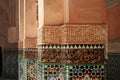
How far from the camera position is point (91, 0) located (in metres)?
2.68

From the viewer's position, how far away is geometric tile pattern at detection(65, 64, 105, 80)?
2.62 m

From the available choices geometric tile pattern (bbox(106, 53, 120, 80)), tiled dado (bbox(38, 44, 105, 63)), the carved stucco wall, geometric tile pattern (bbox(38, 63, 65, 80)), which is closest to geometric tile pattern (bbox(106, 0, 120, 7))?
geometric tile pattern (bbox(106, 53, 120, 80))

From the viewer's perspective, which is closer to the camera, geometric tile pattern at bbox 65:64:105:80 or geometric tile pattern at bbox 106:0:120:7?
geometric tile pattern at bbox 65:64:105:80

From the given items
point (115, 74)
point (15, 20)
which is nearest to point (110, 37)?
point (115, 74)

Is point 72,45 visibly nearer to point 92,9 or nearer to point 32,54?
point 92,9

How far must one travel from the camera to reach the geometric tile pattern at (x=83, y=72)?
262cm

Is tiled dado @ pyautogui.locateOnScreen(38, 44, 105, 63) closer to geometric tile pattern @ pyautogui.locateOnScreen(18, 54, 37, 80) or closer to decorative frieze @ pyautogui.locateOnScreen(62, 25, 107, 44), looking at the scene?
decorative frieze @ pyautogui.locateOnScreen(62, 25, 107, 44)

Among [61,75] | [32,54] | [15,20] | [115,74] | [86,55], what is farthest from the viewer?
[15,20]

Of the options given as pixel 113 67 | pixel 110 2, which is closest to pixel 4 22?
pixel 110 2

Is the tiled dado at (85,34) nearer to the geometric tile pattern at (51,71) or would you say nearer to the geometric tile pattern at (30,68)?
the geometric tile pattern at (51,71)

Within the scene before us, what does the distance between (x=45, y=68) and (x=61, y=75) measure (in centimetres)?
18

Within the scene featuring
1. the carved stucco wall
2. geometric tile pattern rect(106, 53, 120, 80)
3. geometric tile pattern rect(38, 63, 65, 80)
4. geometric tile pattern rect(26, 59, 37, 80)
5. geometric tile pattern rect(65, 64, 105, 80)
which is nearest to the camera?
geometric tile pattern rect(65, 64, 105, 80)

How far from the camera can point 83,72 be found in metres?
2.63

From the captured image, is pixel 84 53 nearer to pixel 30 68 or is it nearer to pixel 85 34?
pixel 85 34
